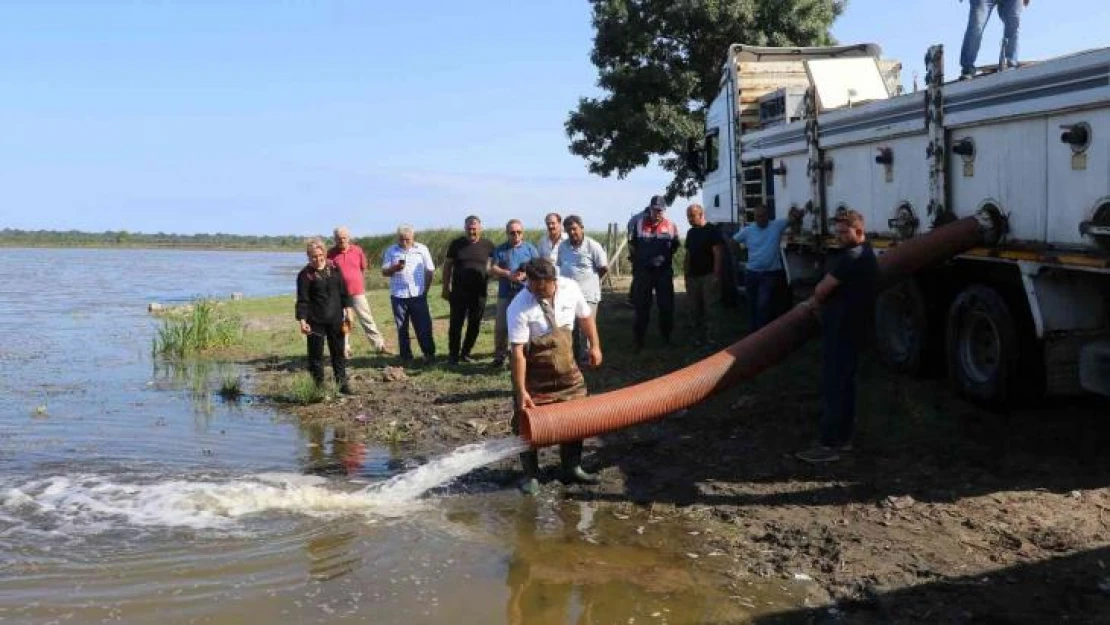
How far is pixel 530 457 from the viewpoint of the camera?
673 centimetres

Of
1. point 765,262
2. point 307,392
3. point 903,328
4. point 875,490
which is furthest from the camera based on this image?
point 765,262

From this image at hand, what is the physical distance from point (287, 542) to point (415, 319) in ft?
20.5

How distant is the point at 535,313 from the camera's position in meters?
6.25

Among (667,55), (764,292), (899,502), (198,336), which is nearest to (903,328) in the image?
(764,292)

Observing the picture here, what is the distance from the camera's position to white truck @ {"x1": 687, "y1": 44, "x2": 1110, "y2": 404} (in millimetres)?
6055

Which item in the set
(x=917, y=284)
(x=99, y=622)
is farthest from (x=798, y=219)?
(x=99, y=622)

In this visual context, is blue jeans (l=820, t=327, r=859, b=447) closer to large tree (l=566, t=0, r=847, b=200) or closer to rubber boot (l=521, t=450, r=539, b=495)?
rubber boot (l=521, t=450, r=539, b=495)

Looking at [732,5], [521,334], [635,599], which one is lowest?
[635,599]

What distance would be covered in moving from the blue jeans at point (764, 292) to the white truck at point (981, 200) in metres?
0.36

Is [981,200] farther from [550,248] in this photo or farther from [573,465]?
[550,248]

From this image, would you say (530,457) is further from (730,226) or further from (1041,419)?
(730,226)

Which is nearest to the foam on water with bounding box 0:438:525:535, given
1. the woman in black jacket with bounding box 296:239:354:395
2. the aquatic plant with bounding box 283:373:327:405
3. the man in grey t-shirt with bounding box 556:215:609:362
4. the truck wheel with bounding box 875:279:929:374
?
the aquatic plant with bounding box 283:373:327:405

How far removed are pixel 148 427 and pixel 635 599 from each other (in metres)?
6.18

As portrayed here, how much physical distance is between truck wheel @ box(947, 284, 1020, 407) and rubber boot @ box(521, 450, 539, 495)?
11.0ft
